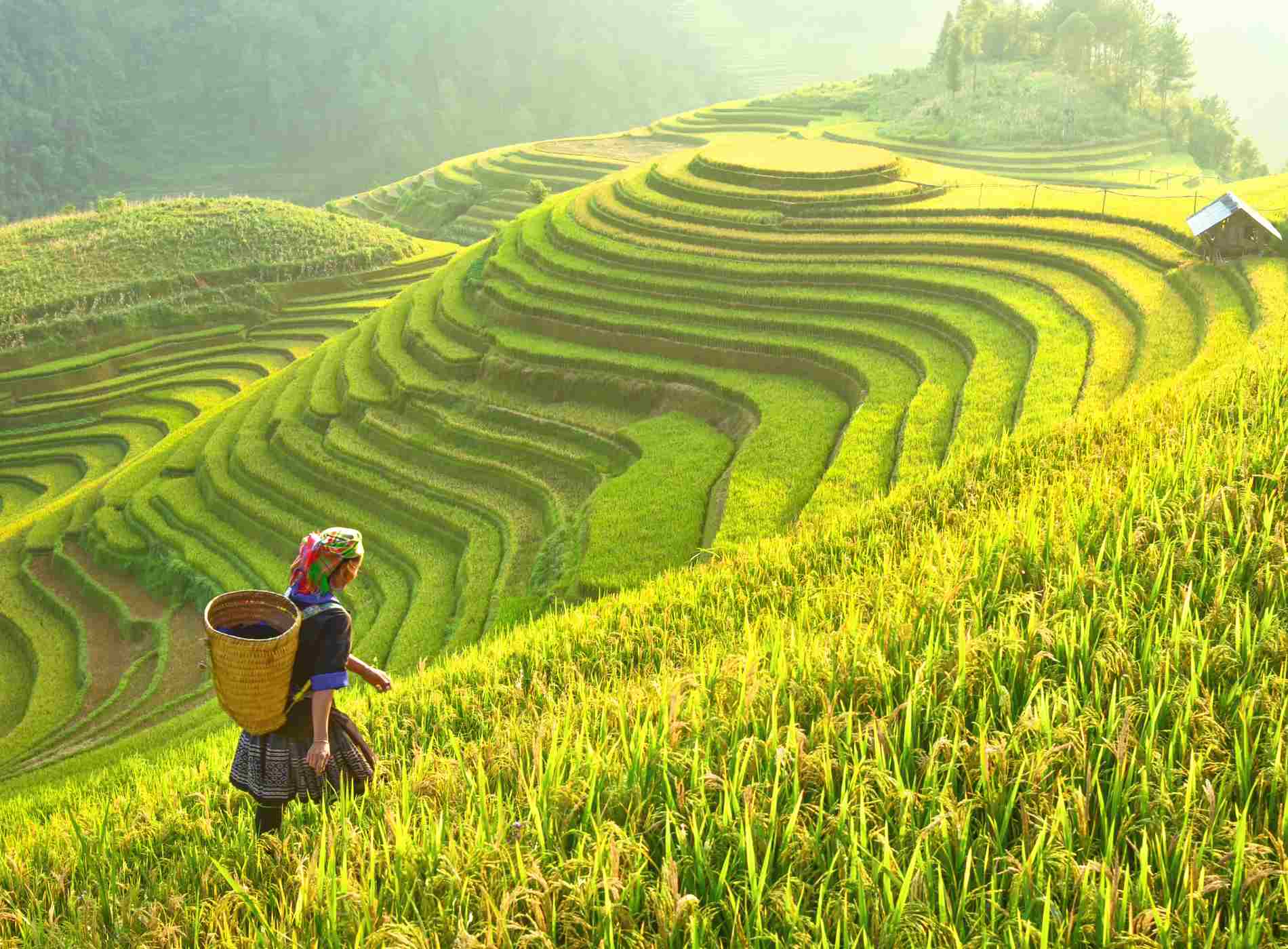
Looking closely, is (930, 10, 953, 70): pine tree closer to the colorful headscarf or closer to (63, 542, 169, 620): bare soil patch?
(63, 542, 169, 620): bare soil patch

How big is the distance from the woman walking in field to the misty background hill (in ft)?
343

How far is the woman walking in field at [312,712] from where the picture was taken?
427cm

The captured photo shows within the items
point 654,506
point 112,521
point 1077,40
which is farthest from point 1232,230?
point 1077,40

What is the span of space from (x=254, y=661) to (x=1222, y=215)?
18.2 meters

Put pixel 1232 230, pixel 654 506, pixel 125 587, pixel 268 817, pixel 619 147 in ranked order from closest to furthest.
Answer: pixel 268 817
pixel 654 506
pixel 1232 230
pixel 125 587
pixel 619 147

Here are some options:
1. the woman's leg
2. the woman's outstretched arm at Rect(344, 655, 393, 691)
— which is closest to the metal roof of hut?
the woman's outstretched arm at Rect(344, 655, 393, 691)

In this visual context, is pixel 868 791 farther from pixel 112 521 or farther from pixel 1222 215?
pixel 112 521

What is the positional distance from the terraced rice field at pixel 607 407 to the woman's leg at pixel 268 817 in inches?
271

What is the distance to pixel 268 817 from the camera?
431cm

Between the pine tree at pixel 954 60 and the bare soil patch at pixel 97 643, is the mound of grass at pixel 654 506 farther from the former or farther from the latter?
the pine tree at pixel 954 60

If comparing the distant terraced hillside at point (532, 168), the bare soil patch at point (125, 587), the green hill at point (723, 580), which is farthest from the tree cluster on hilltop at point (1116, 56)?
the bare soil patch at point (125, 587)

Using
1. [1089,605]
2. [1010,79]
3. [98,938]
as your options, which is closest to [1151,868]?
[1089,605]

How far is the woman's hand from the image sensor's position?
4203 millimetres

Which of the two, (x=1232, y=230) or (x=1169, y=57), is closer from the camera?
(x=1232, y=230)
